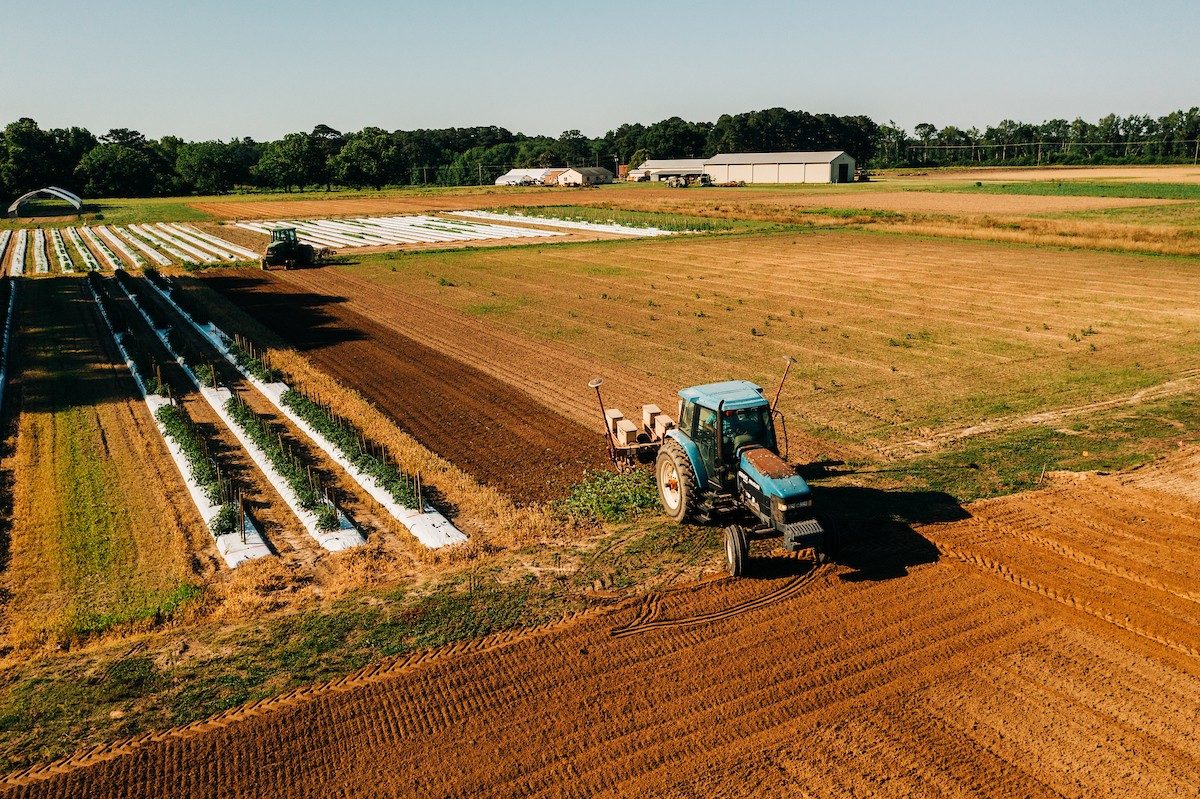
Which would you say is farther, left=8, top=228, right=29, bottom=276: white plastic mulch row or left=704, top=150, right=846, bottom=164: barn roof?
left=704, top=150, right=846, bottom=164: barn roof

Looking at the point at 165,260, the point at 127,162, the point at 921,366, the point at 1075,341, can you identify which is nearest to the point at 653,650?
the point at 921,366

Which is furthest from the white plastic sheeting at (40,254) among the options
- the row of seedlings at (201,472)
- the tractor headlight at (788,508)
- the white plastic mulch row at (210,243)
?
the tractor headlight at (788,508)

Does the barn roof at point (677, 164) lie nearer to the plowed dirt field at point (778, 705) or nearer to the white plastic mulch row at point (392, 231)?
the white plastic mulch row at point (392, 231)

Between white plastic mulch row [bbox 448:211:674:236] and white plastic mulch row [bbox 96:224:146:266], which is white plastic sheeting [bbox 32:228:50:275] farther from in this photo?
white plastic mulch row [bbox 448:211:674:236]

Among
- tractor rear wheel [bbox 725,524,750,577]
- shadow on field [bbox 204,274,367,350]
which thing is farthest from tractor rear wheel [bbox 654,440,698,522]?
shadow on field [bbox 204,274,367,350]

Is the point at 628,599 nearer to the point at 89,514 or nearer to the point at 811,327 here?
the point at 89,514

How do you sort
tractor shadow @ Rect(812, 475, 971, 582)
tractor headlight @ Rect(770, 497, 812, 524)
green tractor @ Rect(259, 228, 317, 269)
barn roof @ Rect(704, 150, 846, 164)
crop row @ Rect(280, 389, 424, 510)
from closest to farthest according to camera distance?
tractor headlight @ Rect(770, 497, 812, 524) → tractor shadow @ Rect(812, 475, 971, 582) → crop row @ Rect(280, 389, 424, 510) → green tractor @ Rect(259, 228, 317, 269) → barn roof @ Rect(704, 150, 846, 164)
